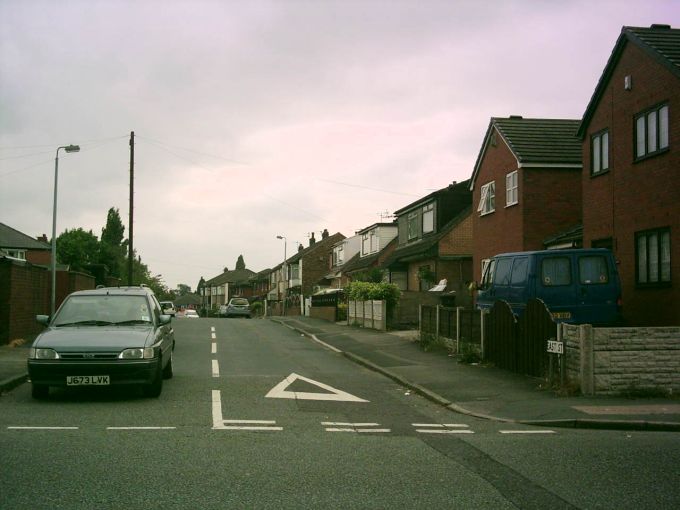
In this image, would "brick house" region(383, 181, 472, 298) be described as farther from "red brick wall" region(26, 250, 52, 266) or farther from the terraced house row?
"red brick wall" region(26, 250, 52, 266)

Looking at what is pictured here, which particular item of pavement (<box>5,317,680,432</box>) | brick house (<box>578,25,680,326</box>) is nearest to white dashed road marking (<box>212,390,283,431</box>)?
pavement (<box>5,317,680,432</box>)

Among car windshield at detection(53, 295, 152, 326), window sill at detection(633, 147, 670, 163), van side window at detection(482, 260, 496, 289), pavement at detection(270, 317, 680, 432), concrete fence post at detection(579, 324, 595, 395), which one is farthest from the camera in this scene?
van side window at detection(482, 260, 496, 289)

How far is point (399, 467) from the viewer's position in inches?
272

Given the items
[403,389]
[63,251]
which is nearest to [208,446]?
[403,389]

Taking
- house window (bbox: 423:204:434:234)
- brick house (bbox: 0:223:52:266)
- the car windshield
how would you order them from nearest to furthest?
the car windshield → house window (bbox: 423:204:434:234) → brick house (bbox: 0:223:52:266)

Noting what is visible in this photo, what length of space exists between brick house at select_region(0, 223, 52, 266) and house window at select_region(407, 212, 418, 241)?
2554 cm

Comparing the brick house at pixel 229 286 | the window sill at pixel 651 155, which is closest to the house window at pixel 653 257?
the window sill at pixel 651 155

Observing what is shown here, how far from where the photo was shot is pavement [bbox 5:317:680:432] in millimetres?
9781

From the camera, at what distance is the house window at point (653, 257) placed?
16922 mm

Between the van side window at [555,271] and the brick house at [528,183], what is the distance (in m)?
8.92

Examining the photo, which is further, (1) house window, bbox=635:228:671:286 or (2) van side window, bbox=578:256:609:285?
(1) house window, bbox=635:228:671:286

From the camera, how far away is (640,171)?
18.0 metres

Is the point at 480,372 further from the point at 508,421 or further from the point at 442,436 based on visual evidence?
the point at 442,436

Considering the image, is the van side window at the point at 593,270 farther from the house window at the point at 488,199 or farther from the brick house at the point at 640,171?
the house window at the point at 488,199
